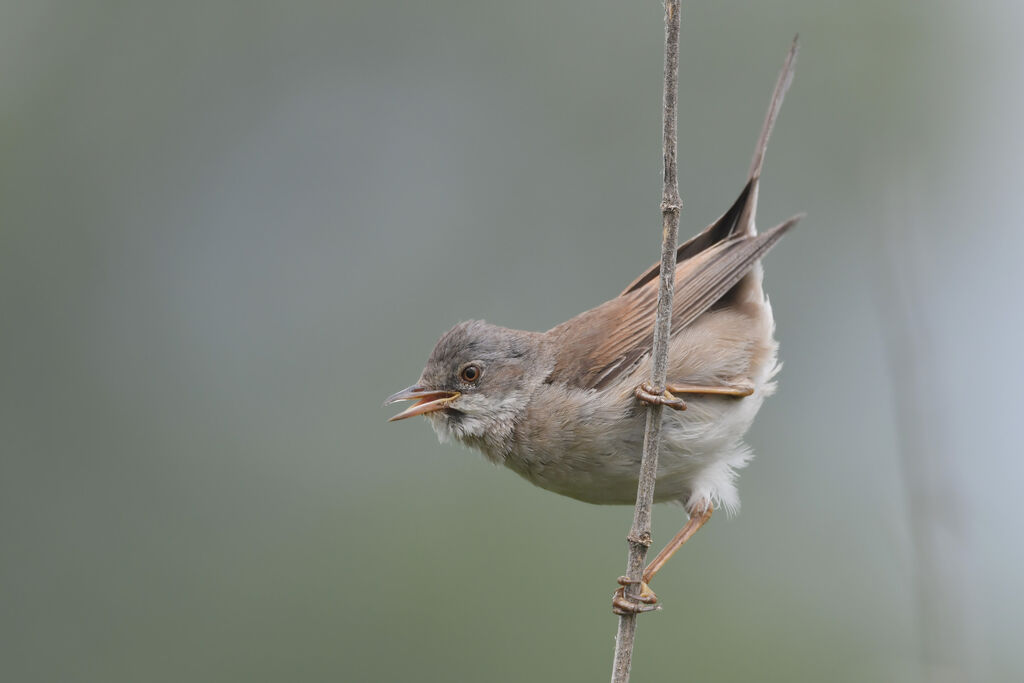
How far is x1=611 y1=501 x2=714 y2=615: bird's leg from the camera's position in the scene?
12.1 feet

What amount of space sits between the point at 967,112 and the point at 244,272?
8.87 meters

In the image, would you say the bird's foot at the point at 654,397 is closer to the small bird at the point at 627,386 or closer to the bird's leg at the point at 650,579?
the small bird at the point at 627,386

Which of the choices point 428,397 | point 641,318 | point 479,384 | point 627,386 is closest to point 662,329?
point 627,386

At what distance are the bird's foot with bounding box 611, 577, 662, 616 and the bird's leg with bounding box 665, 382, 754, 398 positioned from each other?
0.89 m

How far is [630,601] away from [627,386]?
1012 mm

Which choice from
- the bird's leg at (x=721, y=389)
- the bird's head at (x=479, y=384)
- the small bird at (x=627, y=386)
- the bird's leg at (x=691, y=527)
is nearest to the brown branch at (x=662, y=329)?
the small bird at (x=627, y=386)

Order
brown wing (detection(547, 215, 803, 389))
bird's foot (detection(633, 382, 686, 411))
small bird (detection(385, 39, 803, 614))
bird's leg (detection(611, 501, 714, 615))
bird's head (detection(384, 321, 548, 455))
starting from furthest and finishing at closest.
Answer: bird's head (detection(384, 321, 548, 455)) < brown wing (detection(547, 215, 803, 389)) < small bird (detection(385, 39, 803, 614)) < bird's leg (detection(611, 501, 714, 615)) < bird's foot (detection(633, 382, 686, 411))

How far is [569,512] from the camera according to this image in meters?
8.62

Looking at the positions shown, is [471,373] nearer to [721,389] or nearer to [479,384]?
[479,384]

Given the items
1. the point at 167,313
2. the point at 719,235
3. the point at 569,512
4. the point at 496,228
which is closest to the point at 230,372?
the point at 167,313

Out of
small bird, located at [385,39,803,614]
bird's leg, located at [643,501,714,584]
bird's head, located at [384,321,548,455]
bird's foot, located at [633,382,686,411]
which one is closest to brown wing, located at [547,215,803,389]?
small bird, located at [385,39,803,614]

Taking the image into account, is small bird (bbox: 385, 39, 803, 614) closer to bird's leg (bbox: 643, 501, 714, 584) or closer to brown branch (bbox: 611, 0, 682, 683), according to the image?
bird's leg (bbox: 643, 501, 714, 584)

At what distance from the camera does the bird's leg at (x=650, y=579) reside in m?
3.69

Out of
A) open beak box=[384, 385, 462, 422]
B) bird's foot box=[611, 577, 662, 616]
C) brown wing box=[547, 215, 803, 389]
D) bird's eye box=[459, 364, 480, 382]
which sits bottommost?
bird's foot box=[611, 577, 662, 616]
